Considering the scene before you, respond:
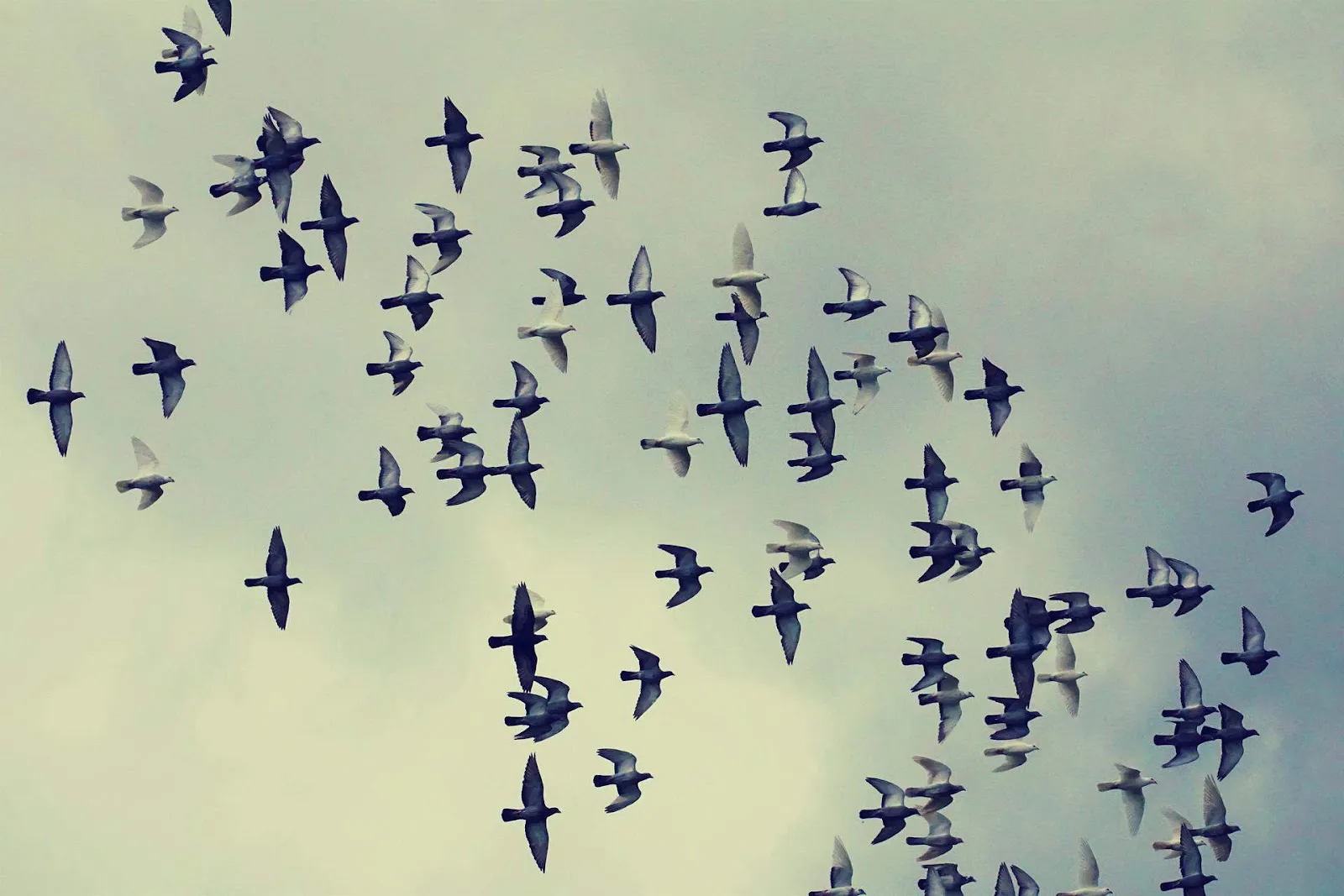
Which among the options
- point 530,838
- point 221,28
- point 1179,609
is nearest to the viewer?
point 221,28

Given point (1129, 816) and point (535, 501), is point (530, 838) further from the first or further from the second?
point (1129, 816)

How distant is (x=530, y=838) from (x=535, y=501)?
13.7 meters

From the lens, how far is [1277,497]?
11656 cm

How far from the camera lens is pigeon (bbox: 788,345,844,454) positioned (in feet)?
366

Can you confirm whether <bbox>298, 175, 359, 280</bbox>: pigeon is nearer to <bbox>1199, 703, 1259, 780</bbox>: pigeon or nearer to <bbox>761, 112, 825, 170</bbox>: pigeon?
<bbox>761, 112, 825, 170</bbox>: pigeon

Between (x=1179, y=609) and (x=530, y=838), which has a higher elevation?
(x=1179, y=609)

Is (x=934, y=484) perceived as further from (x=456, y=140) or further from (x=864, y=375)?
→ (x=456, y=140)

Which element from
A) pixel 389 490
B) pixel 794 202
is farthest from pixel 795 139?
pixel 389 490

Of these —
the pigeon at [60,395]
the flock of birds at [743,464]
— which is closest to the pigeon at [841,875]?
the flock of birds at [743,464]

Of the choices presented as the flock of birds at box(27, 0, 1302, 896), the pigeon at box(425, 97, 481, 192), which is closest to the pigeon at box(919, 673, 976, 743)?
the flock of birds at box(27, 0, 1302, 896)

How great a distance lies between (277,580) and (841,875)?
88.0ft

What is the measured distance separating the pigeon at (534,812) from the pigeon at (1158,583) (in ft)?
82.4

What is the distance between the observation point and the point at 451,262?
370 ft

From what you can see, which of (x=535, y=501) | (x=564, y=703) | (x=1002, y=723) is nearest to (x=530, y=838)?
(x=564, y=703)
